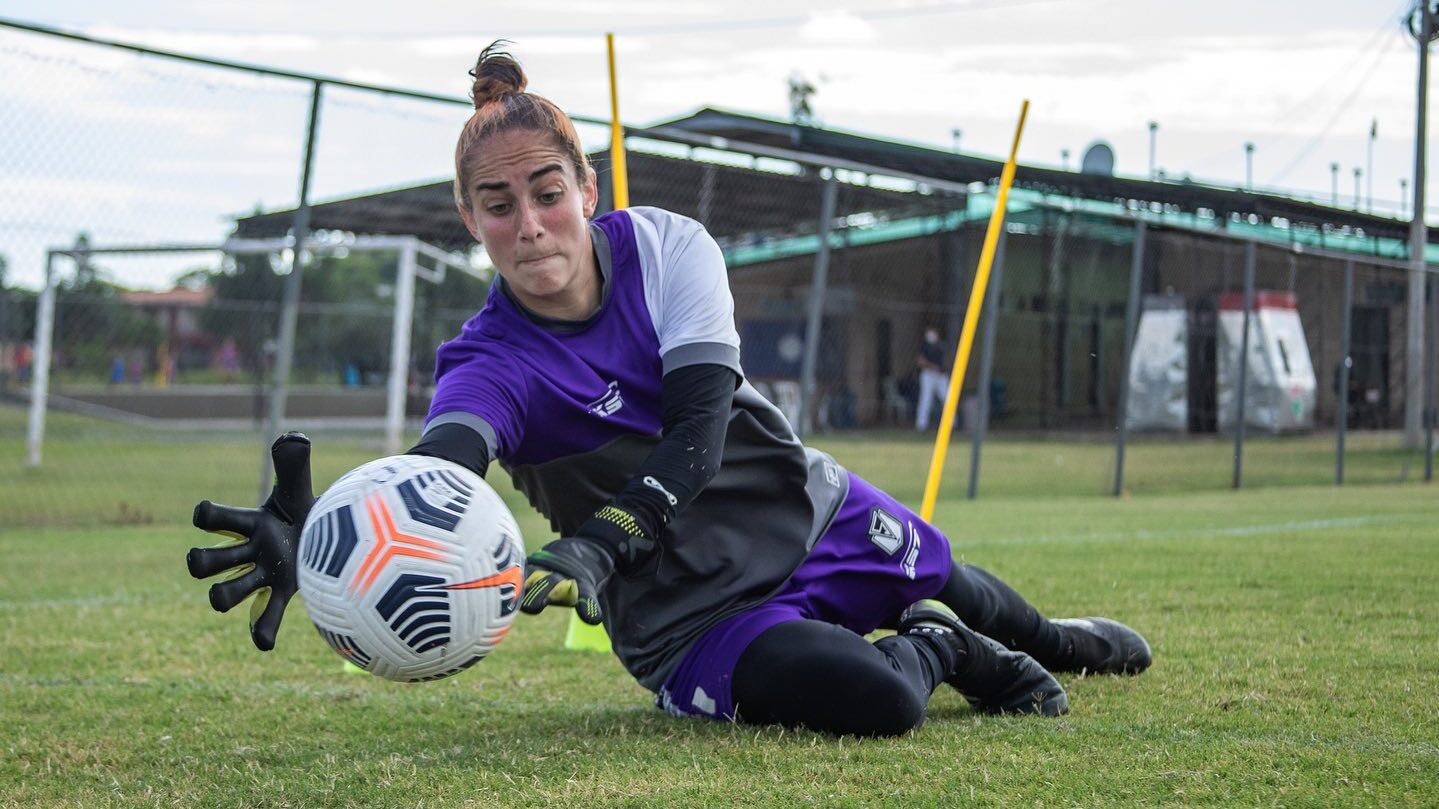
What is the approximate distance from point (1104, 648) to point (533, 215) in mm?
2129

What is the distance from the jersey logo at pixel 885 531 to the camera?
3.69 m

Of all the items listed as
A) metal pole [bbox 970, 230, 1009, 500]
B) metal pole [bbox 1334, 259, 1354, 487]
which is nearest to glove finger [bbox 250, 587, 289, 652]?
metal pole [bbox 970, 230, 1009, 500]

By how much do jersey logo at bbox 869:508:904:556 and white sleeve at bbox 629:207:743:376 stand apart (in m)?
0.79

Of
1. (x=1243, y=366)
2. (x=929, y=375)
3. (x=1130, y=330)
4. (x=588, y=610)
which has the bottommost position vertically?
(x=588, y=610)

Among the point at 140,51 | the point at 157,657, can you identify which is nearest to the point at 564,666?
the point at 157,657

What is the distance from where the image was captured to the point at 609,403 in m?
3.13

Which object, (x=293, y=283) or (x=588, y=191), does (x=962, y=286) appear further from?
(x=588, y=191)

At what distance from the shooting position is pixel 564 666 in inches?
181

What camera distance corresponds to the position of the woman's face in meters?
2.90

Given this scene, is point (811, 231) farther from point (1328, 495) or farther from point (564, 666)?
point (564, 666)

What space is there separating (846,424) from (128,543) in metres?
7.07

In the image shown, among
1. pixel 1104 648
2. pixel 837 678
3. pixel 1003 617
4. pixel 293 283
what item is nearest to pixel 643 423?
pixel 837 678

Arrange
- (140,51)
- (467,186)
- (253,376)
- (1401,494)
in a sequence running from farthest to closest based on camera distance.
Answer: (253,376) < (1401,494) < (140,51) < (467,186)

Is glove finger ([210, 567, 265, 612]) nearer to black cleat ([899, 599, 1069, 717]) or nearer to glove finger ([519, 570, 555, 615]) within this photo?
glove finger ([519, 570, 555, 615])
